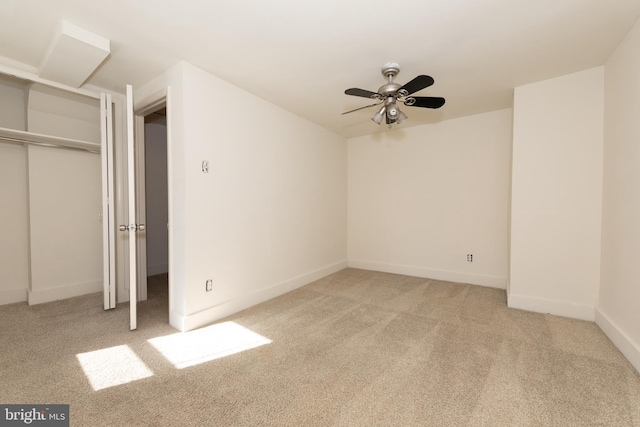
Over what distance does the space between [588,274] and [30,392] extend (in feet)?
15.7

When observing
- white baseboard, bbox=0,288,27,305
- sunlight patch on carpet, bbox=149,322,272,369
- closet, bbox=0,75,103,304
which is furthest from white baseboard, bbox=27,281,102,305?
sunlight patch on carpet, bbox=149,322,272,369

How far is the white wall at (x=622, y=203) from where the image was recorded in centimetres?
208

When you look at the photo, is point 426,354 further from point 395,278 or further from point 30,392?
point 30,392

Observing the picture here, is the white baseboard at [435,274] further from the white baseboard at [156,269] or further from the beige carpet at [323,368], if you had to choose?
the white baseboard at [156,269]

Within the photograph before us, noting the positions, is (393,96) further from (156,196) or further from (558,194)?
(156,196)

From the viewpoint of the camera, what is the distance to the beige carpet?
5.11ft

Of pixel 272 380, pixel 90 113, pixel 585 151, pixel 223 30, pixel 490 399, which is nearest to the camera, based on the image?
pixel 490 399

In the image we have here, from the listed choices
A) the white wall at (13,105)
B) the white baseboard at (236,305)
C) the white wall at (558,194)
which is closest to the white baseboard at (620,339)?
the white wall at (558,194)

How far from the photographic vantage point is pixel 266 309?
3188 millimetres

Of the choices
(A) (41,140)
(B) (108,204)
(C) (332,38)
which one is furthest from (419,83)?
(A) (41,140)

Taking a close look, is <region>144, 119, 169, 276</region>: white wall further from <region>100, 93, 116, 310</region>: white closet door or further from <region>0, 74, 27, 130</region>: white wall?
<region>100, 93, 116, 310</region>: white closet door

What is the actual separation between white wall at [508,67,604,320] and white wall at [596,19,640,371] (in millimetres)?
120

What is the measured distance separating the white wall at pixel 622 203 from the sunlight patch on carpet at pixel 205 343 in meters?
2.95

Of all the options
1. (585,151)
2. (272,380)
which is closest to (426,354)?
(272,380)
